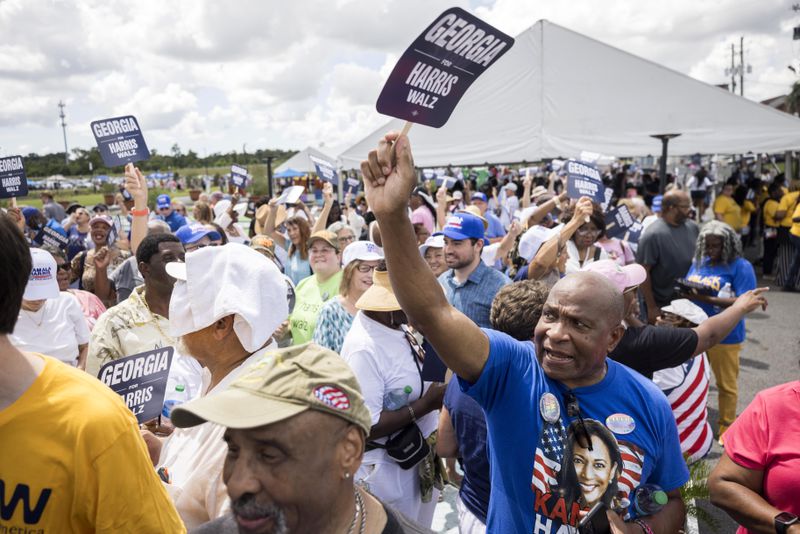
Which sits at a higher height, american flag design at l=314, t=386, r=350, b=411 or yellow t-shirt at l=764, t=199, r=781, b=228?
american flag design at l=314, t=386, r=350, b=411

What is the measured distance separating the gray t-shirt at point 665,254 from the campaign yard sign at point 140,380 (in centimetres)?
523

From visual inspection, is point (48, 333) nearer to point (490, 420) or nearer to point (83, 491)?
point (83, 491)

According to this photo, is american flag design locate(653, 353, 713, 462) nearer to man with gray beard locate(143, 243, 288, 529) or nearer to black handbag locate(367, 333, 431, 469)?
black handbag locate(367, 333, 431, 469)

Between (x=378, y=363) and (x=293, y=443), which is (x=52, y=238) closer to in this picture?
(x=378, y=363)

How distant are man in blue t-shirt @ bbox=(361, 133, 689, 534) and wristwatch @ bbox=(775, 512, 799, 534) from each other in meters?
0.29

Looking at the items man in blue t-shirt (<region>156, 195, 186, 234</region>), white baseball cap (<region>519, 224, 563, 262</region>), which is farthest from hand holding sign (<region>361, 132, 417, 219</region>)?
man in blue t-shirt (<region>156, 195, 186, 234</region>)

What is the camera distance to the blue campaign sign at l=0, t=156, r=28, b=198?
6270 mm

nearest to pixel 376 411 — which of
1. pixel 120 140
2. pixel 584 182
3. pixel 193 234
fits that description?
pixel 193 234

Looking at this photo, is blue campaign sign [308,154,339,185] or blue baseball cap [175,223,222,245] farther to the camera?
blue campaign sign [308,154,339,185]

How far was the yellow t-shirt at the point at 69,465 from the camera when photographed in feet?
4.42

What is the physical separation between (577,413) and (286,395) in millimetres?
1051

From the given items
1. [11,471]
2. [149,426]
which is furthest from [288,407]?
[149,426]

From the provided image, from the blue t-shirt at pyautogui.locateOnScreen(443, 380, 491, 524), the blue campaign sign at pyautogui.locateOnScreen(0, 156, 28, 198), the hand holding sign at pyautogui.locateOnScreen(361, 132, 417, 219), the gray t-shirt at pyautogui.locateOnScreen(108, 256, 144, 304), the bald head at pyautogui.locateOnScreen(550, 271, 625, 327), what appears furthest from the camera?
the blue campaign sign at pyautogui.locateOnScreen(0, 156, 28, 198)

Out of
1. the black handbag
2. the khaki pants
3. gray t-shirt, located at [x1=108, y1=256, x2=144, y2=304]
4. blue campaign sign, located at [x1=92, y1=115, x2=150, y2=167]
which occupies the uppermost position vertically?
blue campaign sign, located at [x1=92, y1=115, x2=150, y2=167]
